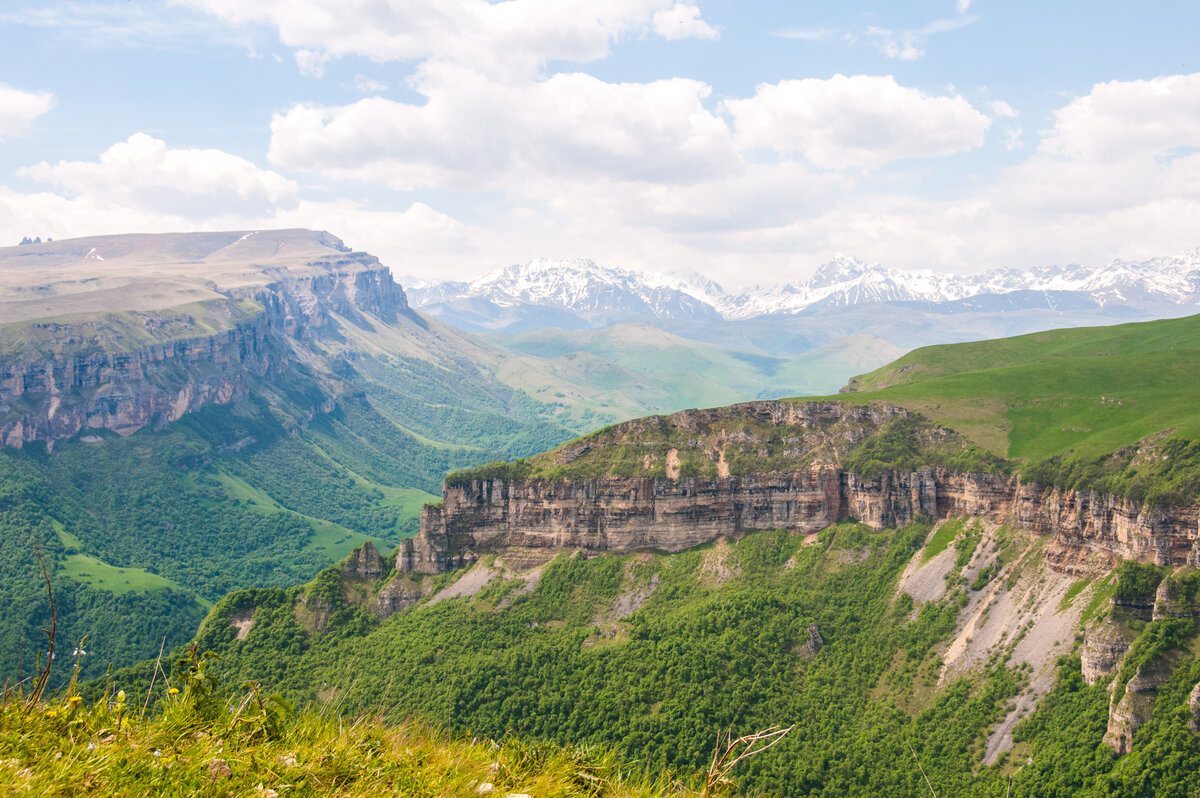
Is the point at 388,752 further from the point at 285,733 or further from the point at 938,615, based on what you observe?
the point at 938,615

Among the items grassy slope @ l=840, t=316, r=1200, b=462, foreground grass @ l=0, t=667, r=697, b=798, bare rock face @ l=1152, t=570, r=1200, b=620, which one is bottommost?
bare rock face @ l=1152, t=570, r=1200, b=620

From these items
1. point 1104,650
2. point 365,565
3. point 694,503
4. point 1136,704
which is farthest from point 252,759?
point 365,565

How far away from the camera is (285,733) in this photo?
48.8 ft

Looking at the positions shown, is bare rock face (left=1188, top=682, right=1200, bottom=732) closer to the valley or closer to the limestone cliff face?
the valley

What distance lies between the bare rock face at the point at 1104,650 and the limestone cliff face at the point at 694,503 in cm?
2836

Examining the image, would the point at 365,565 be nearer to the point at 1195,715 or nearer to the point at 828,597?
the point at 828,597

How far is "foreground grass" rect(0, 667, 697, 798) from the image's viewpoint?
1225cm

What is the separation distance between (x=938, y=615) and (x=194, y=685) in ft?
347

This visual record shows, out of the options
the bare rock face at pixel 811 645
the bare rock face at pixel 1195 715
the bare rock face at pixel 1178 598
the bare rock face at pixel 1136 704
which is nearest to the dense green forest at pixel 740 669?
the bare rock face at pixel 811 645

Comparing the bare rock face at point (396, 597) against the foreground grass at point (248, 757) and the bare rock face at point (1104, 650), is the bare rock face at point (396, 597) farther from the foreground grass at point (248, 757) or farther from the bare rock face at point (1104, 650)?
the foreground grass at point (248, 757)

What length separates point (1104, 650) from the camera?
82.6 metres

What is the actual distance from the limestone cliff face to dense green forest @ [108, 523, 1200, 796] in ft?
10.8

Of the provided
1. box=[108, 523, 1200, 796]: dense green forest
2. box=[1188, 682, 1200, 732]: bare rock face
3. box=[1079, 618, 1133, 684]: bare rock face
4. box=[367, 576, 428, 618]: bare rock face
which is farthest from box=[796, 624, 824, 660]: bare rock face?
box=[367, 576, 428, 618]: bare rock face

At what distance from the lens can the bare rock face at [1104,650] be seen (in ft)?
269
